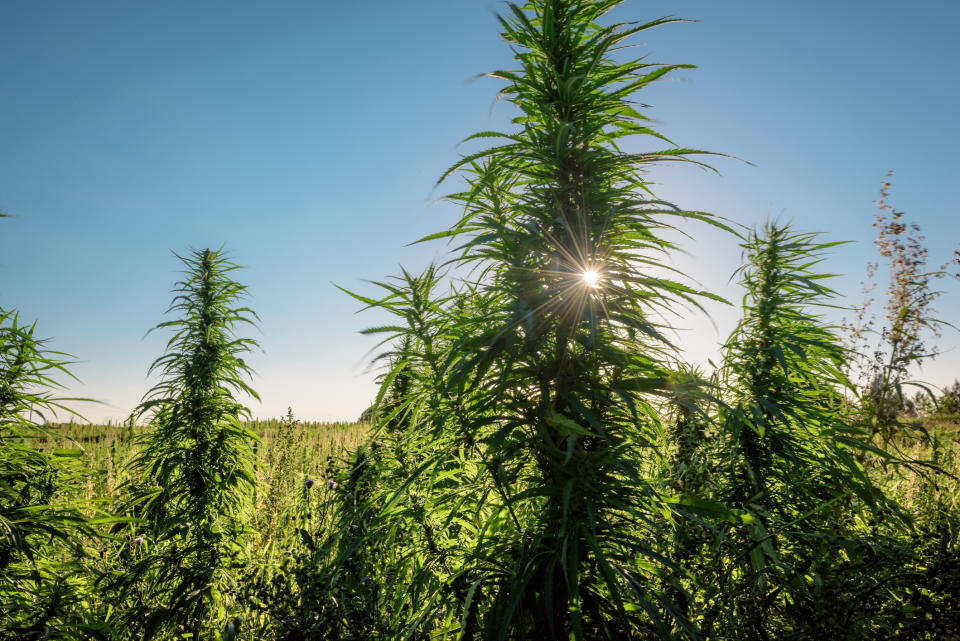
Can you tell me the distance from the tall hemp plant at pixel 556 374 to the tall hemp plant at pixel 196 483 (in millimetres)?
2381

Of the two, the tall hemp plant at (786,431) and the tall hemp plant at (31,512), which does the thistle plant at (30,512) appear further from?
the tall hemp plant at (786,431)

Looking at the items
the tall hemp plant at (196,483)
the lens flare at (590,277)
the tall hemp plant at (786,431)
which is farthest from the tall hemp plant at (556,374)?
the tall hemp plant at (196,483)

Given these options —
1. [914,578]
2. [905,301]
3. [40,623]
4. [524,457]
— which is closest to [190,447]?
[40,623]

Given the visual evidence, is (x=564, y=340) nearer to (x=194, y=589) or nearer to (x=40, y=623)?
(x=40, y=623)

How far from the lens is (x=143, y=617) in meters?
2.84

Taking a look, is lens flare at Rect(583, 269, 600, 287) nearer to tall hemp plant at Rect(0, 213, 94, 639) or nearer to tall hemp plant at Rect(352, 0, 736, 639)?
tall hemp plant at Rect(352, 0, 736, 639)

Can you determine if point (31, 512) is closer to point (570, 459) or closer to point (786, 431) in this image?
point (570, 459)

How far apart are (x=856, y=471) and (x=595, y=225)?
7.51 feet

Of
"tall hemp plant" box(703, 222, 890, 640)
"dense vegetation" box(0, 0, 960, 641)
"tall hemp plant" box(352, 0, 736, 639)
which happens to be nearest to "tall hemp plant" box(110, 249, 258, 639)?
"dense vegetation" box(0, 0, 960, 641)

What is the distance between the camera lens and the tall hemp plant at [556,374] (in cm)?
152

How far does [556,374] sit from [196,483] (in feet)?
11.5

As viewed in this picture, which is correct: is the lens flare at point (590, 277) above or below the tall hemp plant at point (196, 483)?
above

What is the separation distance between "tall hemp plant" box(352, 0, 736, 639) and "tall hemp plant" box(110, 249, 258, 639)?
238 cm

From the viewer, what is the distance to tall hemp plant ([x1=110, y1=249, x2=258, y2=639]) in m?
3.31
